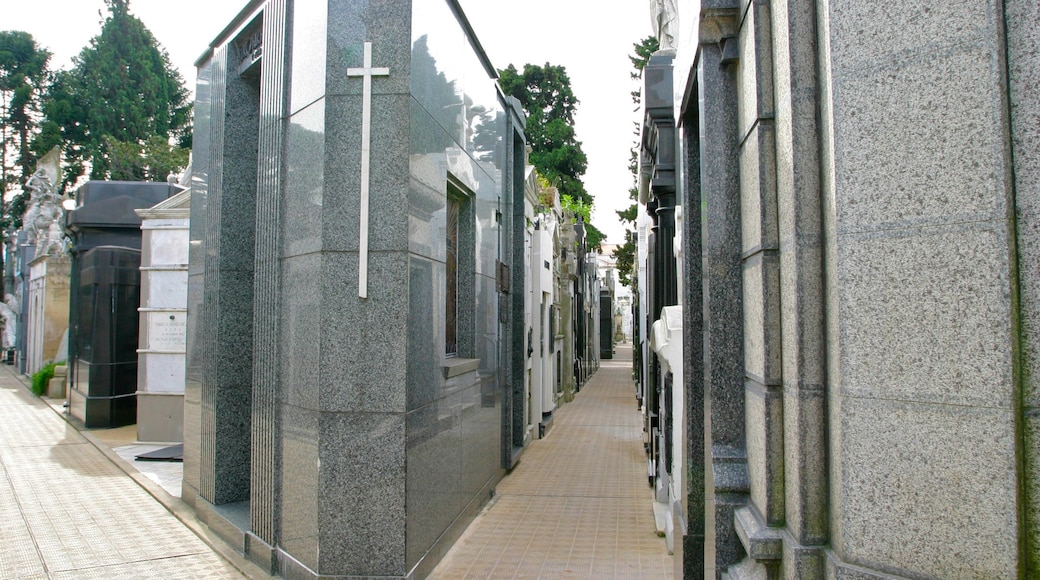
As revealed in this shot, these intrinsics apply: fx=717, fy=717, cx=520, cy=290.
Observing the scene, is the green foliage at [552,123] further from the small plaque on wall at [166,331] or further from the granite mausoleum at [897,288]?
the granite mausoleum at [897,288]

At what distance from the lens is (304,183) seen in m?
5.00

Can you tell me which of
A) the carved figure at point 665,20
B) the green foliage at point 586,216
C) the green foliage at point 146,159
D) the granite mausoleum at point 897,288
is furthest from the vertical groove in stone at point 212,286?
the green foliage at point 146,159

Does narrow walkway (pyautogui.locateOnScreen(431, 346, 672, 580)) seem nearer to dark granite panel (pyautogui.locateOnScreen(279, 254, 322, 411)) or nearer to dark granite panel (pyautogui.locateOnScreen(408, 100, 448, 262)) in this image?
dark granite panel (pyautogui.locateOnScreen(279, 254, 322, 411))

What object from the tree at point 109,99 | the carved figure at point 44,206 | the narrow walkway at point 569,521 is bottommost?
the narrow walkway at point 569,521

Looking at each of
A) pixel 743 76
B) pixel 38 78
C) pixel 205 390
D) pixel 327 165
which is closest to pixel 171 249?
pixel 205 390

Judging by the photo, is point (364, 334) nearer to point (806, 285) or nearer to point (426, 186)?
point (426, 186)

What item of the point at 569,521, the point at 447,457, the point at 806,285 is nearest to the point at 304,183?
the point at 447,457

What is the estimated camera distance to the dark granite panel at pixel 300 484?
15.4ft

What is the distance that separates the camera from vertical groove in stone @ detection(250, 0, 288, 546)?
5.16 m

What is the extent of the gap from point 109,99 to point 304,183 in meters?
43.5

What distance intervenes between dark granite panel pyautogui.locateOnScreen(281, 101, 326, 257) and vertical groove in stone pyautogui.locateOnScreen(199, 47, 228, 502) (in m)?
1.83

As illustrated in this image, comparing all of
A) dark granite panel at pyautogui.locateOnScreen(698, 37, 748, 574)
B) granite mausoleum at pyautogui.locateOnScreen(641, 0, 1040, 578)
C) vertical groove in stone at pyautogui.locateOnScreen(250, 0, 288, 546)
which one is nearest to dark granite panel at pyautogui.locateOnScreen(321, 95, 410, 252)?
vertical groove in stone at pyautogui.locateOnScreen(250, 0, 288, 546)

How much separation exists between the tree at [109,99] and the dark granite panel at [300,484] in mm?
→ 38024

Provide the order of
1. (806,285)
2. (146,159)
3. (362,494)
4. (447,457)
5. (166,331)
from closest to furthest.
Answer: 1. (806,285)
2. (362,494)
3. (447,457)
4. (166,331)
5. (146,159)
